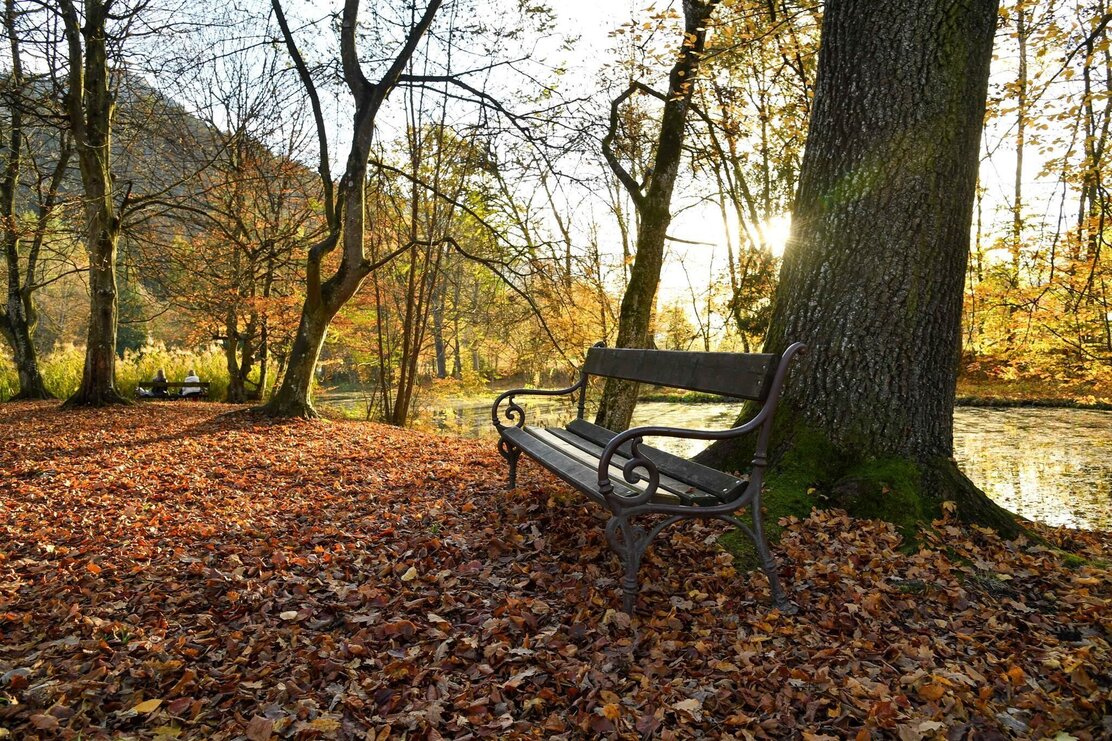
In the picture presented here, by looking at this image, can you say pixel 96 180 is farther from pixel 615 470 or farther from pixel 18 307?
pixel 615 470

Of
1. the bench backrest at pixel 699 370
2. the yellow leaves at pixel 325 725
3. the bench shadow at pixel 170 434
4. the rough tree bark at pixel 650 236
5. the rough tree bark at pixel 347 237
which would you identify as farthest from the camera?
the rough tree bark at pixel 347 237

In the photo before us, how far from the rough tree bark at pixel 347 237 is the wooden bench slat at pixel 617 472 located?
15.7 ft

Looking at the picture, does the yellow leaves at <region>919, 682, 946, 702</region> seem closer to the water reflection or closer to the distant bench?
the water reflection

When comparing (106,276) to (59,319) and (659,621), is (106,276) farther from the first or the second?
(59,319)

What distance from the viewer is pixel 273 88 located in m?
8.88

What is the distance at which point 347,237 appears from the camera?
26.3ft

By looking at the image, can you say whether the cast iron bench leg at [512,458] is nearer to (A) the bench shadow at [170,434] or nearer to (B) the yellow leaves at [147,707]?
(B) the yellow leaves at [147,707]

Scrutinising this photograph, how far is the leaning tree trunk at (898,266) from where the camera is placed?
135 inches

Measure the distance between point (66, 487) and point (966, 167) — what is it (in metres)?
6.15

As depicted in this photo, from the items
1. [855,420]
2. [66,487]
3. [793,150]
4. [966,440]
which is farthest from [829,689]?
[966,440]

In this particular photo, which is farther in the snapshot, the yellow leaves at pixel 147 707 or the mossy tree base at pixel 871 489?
the mossy tree base at pixel 871 489

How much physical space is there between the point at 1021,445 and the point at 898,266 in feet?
36.0

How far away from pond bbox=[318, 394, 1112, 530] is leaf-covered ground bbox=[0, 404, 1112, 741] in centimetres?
570

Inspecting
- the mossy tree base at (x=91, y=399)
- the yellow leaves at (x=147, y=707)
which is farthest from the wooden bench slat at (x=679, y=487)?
the mossy tree base at (x=91, y=399)
